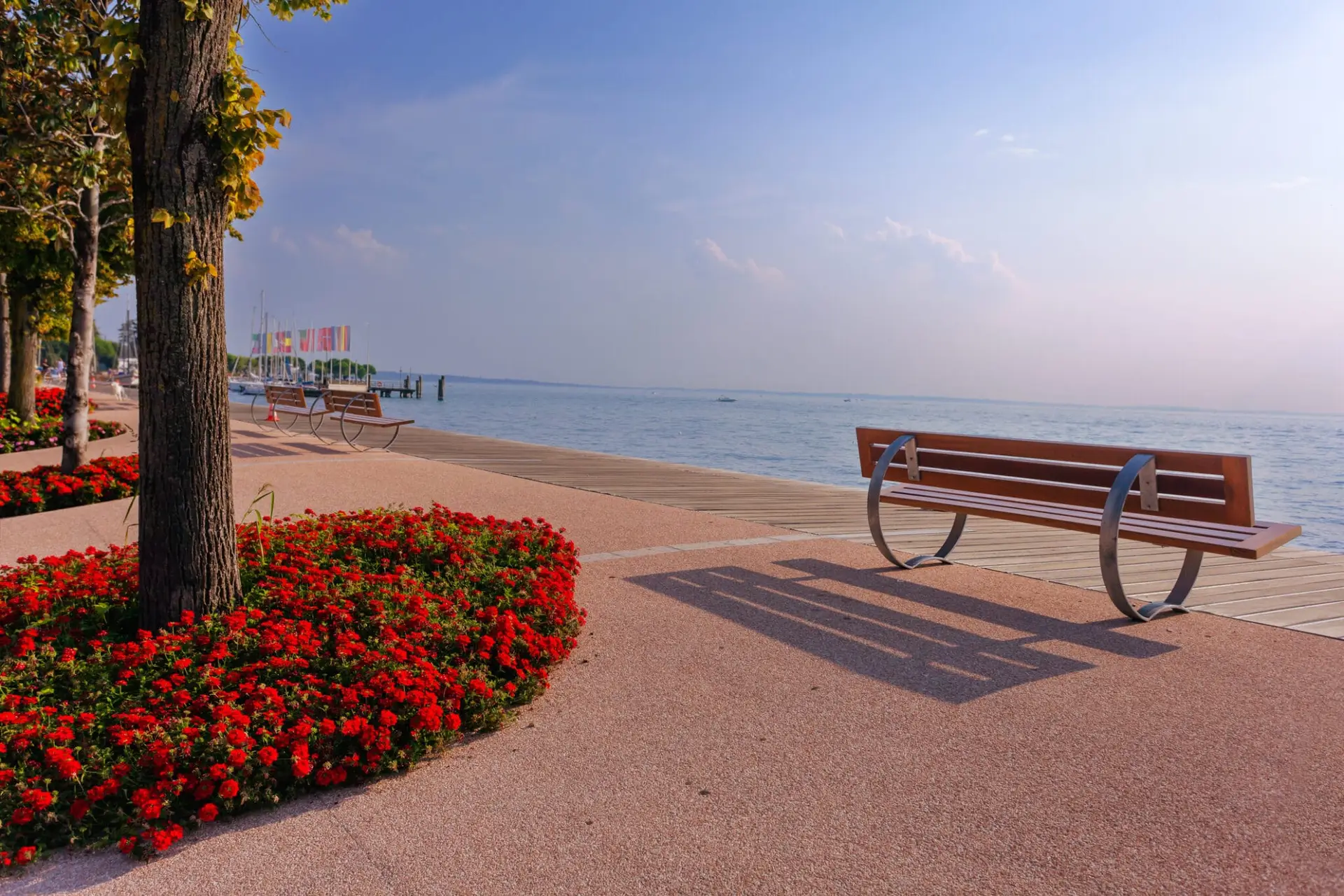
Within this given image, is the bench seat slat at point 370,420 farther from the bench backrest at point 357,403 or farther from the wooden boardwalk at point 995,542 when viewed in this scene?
the wooden boardwalk at point 995,542

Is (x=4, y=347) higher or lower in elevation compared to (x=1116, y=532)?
higher

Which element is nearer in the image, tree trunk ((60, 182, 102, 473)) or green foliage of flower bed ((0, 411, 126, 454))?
tree trunk ((60, 182, 102, 473))

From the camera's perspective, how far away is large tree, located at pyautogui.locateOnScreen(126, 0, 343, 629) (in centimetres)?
354

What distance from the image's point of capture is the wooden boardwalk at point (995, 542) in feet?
17.4

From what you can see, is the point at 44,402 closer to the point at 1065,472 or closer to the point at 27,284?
the point at 27,284

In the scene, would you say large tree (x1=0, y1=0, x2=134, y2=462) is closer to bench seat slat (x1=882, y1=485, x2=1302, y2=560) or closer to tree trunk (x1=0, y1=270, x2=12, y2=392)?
bench seat slat (x1=882, y1=485, x2=1302, y2=560)

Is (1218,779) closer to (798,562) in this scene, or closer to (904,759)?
(904,759)

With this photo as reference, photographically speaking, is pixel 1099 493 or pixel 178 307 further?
pixel 1099 493

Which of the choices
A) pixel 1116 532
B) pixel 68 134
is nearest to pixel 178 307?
pixel 1116 532

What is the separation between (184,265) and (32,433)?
40.6 feet

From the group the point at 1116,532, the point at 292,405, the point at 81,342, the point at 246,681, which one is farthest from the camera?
the point at 292,405

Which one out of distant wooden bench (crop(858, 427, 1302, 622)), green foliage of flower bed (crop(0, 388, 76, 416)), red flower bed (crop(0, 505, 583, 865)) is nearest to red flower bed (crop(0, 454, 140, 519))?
red flower bed (crop(0, 505, 583, 865))

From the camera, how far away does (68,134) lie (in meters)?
8.78

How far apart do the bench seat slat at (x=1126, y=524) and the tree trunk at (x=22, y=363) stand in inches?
597
